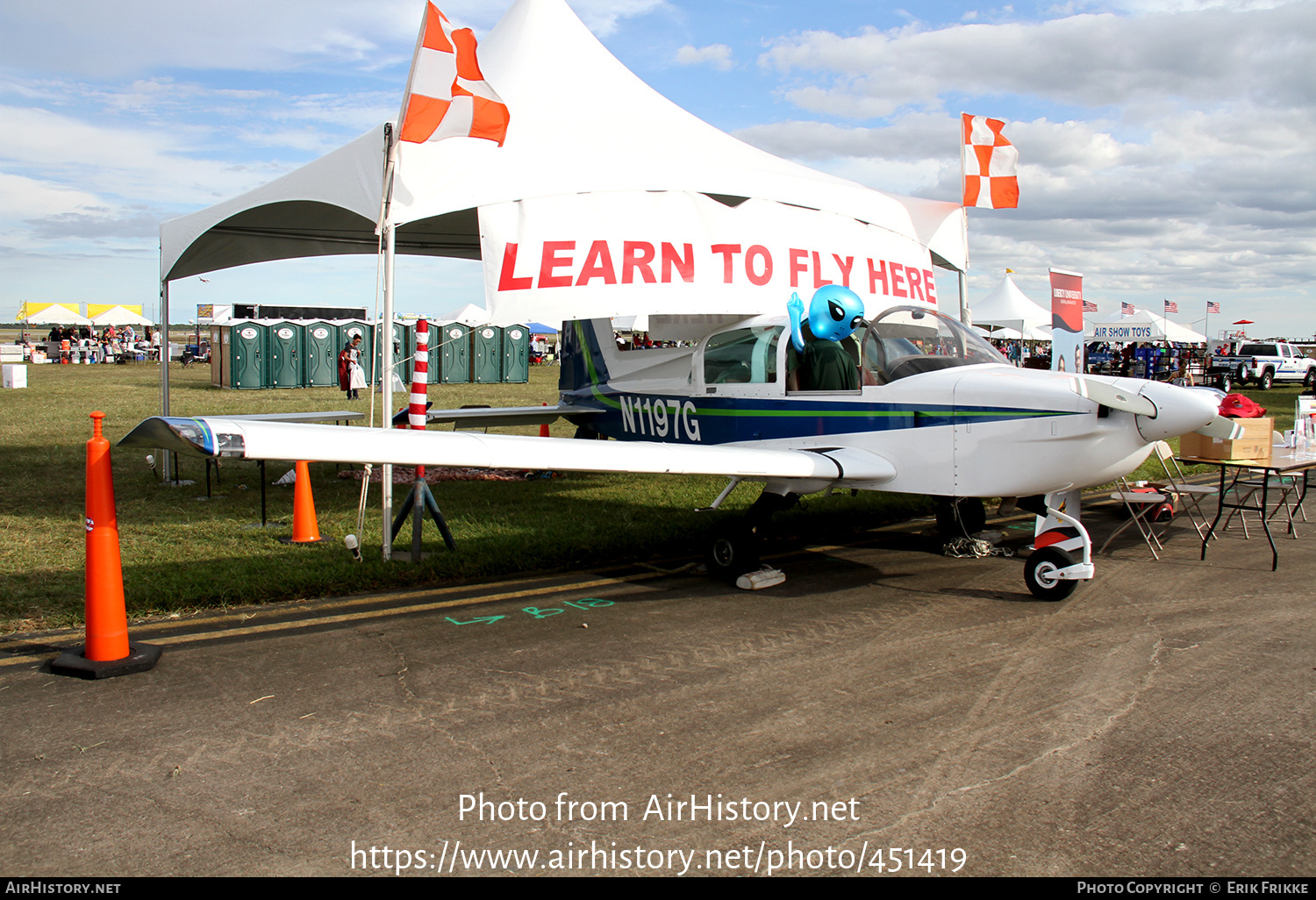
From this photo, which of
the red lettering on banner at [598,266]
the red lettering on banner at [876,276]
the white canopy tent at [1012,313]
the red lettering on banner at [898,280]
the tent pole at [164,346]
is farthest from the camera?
the white canopy tent at [1012,313]

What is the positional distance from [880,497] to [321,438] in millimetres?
7318

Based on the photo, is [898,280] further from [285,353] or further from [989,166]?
[285,353]

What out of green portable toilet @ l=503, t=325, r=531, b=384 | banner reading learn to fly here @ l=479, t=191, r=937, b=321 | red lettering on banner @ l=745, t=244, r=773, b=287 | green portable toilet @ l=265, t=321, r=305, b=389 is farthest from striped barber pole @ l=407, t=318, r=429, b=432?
green portable toilet @ l=503, t=325, r=531, b=384

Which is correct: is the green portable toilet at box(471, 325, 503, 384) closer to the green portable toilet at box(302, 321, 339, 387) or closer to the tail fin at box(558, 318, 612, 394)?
the green portable toilet at box(302, 321, 339, 387)

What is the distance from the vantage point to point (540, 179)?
6.96 metres

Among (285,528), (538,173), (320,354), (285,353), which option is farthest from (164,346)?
(320,354)

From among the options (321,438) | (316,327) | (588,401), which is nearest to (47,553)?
(321,438)

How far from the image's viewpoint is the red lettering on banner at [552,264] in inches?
269

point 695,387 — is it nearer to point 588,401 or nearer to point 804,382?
point 804,382

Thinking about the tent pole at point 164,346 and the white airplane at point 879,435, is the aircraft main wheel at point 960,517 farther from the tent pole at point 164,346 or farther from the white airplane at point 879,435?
the tent pole at point 164,346

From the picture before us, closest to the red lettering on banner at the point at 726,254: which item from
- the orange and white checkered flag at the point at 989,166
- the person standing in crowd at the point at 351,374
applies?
the orange and white checkered flag at the point at 989,166

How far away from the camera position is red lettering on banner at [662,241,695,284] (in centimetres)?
721

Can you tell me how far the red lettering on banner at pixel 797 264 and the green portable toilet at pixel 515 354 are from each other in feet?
89.6

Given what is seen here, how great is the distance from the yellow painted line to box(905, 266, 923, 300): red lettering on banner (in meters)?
4.31
